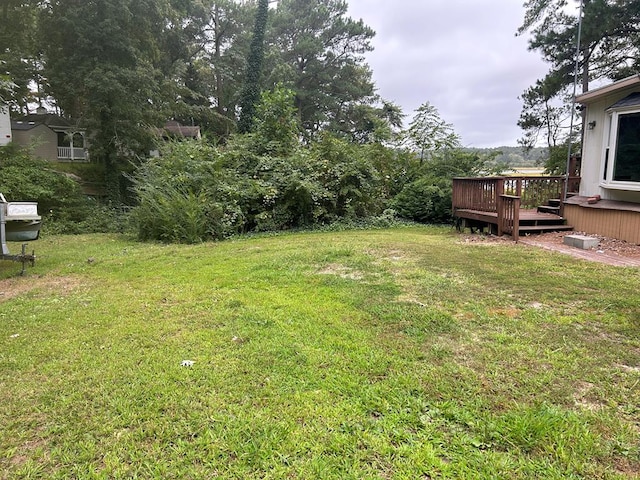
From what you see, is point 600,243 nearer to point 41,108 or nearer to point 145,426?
point 145,426

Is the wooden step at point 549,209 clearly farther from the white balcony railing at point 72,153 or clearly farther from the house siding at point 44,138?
the house siding at point 44,138

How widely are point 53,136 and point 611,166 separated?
87.4ft

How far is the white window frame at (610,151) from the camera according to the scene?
281 inches

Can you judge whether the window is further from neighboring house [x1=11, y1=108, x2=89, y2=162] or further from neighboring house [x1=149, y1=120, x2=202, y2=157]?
neighboring house [x1=11, y1=108, x2=89, y2=162]

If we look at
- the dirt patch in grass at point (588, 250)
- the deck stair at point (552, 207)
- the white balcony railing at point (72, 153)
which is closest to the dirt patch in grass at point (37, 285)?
the dirt patch in grass at point (588, 250)

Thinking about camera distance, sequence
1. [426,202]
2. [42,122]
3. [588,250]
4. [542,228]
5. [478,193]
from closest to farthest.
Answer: [588,250], [542,228], [478,193], [426,202], [42,122]

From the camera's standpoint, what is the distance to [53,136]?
2270cm

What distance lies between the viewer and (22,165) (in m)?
13.6

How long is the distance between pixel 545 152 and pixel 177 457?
19.1m

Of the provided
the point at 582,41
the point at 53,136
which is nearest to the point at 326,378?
the point at 582,41

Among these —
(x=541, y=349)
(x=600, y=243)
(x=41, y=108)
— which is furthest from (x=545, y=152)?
(x=41, y=108)

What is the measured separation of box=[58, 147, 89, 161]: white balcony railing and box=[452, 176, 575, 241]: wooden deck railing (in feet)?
73.7

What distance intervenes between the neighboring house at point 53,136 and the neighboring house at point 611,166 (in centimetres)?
2349

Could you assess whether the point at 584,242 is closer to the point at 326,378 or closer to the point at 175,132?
the point at 326,378
